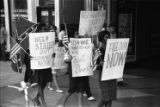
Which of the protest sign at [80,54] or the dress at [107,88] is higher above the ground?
the protest sign at [80,54]

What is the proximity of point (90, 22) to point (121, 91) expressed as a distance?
229 cm

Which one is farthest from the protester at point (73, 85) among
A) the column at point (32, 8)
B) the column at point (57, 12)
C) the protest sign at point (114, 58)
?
the column at point (32, 8)

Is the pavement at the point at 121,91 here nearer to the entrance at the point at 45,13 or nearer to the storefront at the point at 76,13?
the storefront at the point at 76,13

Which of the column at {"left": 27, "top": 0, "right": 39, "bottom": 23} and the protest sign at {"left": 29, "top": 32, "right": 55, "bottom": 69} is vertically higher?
the column at {"left": 27, "top": 0, "right": 39, "bottom": 23}

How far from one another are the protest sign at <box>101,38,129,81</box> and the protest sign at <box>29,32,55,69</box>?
131 centimetres

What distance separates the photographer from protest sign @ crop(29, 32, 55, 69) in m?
6.14

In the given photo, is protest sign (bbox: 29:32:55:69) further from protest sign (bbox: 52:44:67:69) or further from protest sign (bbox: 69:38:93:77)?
protest sign (bbox: 52:44:67:69)

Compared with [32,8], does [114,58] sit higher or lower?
lower

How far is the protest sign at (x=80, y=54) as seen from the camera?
616 centimetres

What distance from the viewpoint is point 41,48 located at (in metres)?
6.21

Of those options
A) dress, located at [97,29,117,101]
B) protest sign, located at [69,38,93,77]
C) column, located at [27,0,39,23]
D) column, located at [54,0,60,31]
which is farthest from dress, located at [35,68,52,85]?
column, located at [27,0,39,23]

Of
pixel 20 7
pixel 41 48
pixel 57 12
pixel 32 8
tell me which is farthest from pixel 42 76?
pixel 20 7

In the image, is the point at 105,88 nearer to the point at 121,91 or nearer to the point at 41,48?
the point at 41,48

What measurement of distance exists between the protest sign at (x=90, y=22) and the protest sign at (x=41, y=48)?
0.96m
